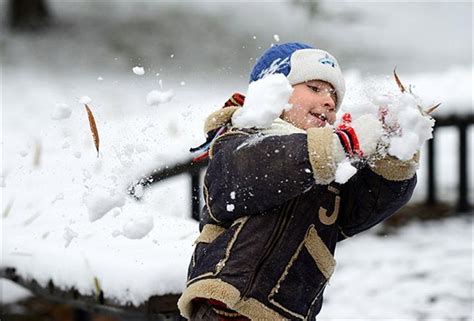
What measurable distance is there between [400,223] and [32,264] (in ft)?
14.7

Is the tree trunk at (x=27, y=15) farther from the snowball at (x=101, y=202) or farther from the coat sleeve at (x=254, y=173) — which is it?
the coat sleeve at (x=254, y=173)

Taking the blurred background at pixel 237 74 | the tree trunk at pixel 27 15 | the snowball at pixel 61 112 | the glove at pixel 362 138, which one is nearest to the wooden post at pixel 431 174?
the blurred background at pixel 237 74

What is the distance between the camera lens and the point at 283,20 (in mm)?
21047

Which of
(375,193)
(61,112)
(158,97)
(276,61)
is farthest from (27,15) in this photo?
(375,193)

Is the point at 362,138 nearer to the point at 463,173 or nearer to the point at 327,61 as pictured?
the point at 327,61

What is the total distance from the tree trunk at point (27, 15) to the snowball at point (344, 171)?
56.2 ft

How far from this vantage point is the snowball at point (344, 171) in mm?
2428

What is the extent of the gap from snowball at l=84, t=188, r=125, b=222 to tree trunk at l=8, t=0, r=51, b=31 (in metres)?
16.3

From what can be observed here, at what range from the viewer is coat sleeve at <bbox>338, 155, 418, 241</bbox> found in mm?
2693

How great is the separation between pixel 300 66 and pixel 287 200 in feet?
1.47

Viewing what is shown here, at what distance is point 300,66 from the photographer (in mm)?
2824

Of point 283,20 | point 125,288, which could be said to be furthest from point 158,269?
point 283,20

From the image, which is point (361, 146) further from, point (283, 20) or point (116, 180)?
point (283, 20)

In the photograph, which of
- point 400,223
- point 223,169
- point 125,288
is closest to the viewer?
point 223,169
